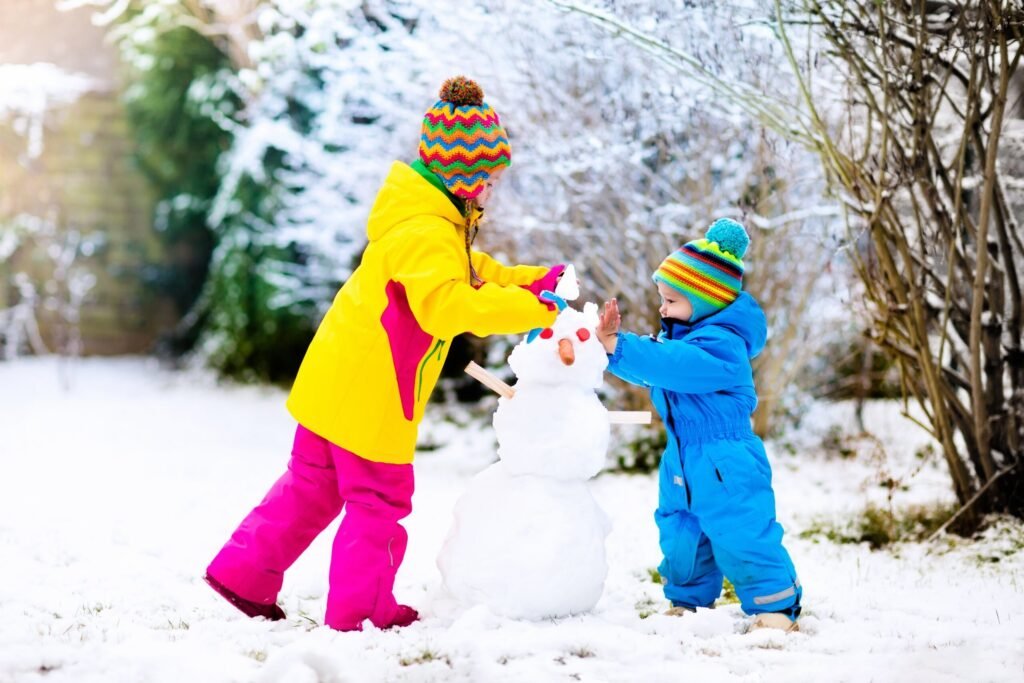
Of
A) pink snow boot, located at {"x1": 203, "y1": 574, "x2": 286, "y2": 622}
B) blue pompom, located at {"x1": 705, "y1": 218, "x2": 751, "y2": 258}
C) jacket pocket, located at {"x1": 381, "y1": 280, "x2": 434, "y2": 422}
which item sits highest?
blue pompom, located at {"x1": 705, "y1": 218, "x2": 751, "y2": 258}

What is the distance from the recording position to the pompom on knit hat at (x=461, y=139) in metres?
2.79

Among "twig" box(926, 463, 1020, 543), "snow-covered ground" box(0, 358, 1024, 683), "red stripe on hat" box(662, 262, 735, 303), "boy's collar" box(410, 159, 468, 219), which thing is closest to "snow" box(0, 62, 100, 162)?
"snow-covered ground" box(0, 358, 1024, 683)

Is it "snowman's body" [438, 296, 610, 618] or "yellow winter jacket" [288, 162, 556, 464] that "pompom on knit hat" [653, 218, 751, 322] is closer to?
"snowman's body" [438, 296, 610, 618]

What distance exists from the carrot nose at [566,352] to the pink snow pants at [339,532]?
54 cm

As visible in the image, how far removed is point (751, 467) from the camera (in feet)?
9.39

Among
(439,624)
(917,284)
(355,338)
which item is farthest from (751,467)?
(917,284)

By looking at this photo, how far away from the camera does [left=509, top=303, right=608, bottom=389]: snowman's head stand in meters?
2.84

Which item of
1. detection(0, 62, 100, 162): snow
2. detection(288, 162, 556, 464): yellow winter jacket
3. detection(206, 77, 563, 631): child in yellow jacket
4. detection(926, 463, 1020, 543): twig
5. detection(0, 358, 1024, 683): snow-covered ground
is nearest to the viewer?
detection(0, 358, 1024, 683): snow-covered ground

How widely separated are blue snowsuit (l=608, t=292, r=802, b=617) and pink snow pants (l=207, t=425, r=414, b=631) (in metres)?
0.78

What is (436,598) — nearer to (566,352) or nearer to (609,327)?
(566,352)

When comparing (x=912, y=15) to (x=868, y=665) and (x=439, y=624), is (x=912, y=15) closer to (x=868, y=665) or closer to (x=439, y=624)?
(x=868, y=665)

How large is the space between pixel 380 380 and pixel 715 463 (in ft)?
3.22

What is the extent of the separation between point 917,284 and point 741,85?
3.41 feet

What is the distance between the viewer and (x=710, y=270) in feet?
9.71
